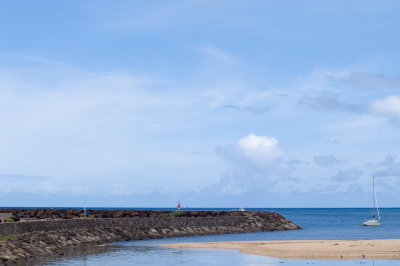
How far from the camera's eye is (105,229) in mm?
62906

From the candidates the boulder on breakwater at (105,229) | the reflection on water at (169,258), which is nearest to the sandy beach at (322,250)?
the reflection on water at (169,258)

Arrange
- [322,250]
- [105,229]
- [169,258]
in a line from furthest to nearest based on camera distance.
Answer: [105,229]
[322,250]
[169,258]

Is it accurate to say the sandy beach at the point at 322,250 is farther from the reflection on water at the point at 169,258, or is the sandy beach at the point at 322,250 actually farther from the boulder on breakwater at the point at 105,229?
the boulder on breakwater at the point at 105,229

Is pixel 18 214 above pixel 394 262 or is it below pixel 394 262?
above

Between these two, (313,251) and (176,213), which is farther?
(176,213)

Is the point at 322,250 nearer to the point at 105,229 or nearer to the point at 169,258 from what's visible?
the point at 169,258

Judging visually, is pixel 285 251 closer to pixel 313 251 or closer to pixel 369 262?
pixel 313 251

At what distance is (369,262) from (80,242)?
84.2ft

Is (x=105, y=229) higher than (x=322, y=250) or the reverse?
higher

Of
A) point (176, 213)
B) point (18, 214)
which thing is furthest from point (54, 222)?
point (18, 214)

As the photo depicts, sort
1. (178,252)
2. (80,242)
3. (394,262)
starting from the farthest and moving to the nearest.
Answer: (80,242)
(178,252)
(394,262)

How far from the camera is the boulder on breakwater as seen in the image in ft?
155

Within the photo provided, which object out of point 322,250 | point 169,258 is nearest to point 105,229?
point 169,258

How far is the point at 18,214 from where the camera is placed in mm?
95312
